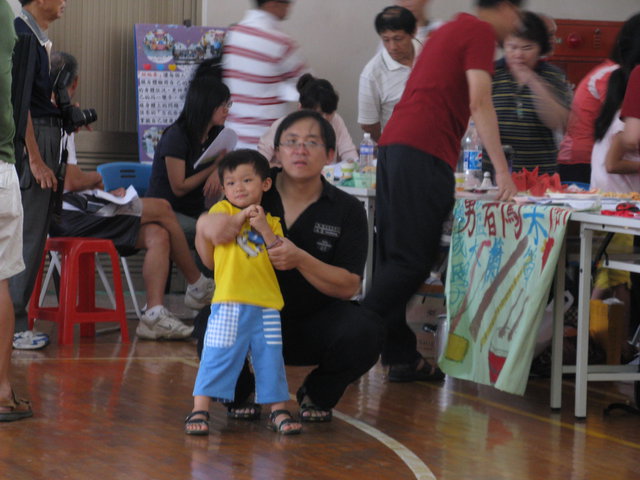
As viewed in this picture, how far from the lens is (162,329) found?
5.81 m

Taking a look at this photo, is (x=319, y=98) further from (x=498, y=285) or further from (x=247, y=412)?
(x=247, y=412)

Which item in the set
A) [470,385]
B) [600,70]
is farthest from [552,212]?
[600,70]

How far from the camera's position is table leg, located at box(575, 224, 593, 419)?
13.6 ft

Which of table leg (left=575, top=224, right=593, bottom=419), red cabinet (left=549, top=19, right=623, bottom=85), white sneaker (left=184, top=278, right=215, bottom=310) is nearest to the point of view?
table leg (left=575, top=224, right=593, bottom=419)

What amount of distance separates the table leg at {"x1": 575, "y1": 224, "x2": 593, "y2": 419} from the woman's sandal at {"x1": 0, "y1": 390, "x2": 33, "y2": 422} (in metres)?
1.99

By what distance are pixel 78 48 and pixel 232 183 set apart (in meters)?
4.46

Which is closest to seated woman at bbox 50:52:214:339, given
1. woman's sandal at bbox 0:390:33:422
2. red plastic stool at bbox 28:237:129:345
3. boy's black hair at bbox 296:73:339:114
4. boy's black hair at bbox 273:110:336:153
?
red plastic stool at bbox 28:237:129:345

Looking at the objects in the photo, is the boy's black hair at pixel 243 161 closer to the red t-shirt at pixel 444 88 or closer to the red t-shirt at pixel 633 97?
the red t-shirt at pixel 444 88

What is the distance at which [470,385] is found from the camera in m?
4.84

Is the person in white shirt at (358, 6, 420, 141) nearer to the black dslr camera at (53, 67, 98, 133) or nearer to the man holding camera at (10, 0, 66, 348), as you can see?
the black dslr camera at (53, 67, 98, 133)

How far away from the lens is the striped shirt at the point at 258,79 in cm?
441

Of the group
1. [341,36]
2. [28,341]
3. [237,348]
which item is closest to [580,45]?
[341,36]

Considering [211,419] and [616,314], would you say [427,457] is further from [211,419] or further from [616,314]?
[616,314]

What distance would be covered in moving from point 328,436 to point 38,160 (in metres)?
2.17
